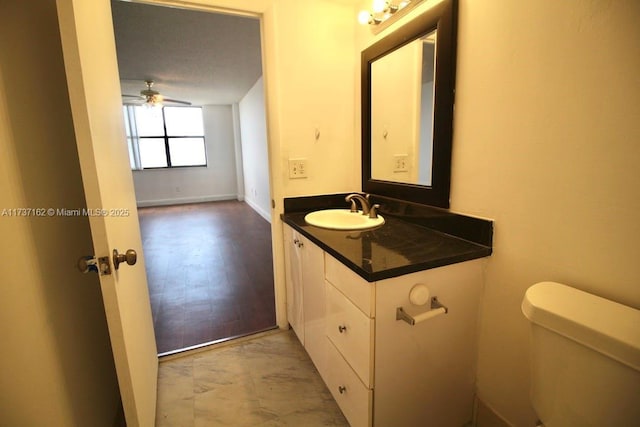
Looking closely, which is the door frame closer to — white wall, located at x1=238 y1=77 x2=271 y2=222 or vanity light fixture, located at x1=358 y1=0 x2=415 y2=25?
vanity light fixture, located at x1=358 y1=0 x2=415 y2=25

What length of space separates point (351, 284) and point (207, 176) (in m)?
7.14

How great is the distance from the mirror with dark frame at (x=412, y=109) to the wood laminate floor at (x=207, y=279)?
1.35 meters

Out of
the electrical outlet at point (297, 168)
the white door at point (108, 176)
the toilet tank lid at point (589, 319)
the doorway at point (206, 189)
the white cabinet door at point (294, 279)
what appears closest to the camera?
the toilet tank lid at point (589, 319)

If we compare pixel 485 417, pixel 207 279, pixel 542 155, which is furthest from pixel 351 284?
pixel 207 279

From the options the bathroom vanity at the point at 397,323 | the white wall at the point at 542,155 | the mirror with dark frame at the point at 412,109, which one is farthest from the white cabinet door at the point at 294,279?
the white wall at the point at 542,155

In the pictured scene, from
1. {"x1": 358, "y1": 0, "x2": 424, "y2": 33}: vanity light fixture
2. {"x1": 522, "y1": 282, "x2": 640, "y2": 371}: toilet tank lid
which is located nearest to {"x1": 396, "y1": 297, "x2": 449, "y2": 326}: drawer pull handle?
{"x1": 522, "y1": 282, "x2": 640, "y2": 371}: toilet tank lid

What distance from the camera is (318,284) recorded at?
1417mm

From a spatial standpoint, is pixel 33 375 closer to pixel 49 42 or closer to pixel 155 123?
pixel 49 42

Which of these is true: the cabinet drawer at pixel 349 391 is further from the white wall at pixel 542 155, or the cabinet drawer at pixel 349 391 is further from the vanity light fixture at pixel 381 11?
the vanity light fixture at pixel 381 11

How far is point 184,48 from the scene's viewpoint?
329 centimetres

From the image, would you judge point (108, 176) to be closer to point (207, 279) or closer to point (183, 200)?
point (207, 279)

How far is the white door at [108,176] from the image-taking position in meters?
0.77

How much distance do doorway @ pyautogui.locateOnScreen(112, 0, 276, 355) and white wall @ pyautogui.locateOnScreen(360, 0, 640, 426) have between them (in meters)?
1.52

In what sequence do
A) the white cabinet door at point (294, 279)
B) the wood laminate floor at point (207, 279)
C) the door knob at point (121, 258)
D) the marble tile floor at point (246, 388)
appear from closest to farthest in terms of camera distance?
1. the door knob at point (121, 258)
2. the marble tile floor at point (246, 388)
3. the white cabinet door at point (294, 279)
4. the wood laminate floor at point (207, 279)
